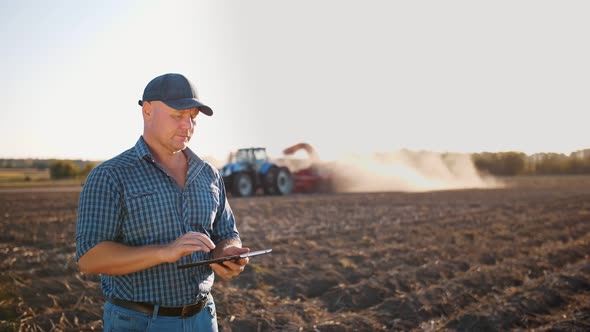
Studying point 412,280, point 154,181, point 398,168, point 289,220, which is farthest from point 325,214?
point 398,168

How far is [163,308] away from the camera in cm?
218

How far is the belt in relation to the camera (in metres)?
2.14

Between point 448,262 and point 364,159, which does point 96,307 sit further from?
point 364,159

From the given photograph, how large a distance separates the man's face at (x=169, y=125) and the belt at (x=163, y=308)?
2.14 ft

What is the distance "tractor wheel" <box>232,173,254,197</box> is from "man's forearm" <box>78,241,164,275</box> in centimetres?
1676

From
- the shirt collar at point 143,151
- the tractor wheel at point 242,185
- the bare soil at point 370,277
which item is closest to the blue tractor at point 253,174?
the tractor wheel at point 242,185

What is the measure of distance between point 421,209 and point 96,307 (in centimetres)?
1067

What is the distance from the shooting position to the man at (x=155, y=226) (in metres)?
2.04

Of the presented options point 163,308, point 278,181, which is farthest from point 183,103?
point 278,181

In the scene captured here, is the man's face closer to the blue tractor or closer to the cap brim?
the cap brim

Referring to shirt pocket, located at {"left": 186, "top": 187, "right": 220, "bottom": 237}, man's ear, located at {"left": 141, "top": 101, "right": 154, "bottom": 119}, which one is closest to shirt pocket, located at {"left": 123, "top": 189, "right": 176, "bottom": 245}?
shirt pocket, located at {"left": 186, "top": 187, "right": 220, "bottom": 237}

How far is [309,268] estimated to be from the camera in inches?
283

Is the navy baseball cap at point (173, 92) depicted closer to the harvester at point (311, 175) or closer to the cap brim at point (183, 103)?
the cap brim at point (183, 103)

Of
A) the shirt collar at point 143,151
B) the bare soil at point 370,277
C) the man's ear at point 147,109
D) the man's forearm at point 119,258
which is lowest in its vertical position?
the bare soil at point 370,277
